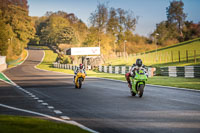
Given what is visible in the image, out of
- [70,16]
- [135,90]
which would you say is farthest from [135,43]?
[135,90]

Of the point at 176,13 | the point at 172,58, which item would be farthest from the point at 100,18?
the point at 176,13

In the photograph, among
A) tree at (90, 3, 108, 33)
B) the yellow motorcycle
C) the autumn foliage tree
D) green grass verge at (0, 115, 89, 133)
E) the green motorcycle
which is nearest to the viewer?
green grass verge at (0, 115, 89, 133)

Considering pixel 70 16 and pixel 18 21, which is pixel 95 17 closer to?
pixel 18 21

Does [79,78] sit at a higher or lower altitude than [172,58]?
lower

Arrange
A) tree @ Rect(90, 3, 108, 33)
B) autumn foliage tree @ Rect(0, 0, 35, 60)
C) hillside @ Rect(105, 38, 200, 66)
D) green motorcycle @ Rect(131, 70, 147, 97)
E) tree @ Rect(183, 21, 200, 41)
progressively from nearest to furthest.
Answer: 1. green motorcycle @ Rect(131, 70, 147, 97)
2. hillside @ Rect(105, 38, 200, 66)
3. tree @ Rect(90, 3, 108, 33)
4. autumn foliage tree @ Rect(0, 0, 35, 60)
5. tree @ Rect(183, 21, 200, 41)

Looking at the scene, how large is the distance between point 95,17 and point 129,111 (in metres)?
76.5

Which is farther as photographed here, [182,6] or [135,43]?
[182,6]

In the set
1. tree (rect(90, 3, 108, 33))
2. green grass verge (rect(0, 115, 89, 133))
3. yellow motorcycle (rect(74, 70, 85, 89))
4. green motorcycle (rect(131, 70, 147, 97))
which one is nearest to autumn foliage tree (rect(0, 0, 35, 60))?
tree (rect(90, 3, 108, 33))

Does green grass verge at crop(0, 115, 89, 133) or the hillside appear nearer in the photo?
green grass verge at crop(0, 115, 89, 133)

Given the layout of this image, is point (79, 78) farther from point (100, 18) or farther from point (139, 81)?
point (100, 18)

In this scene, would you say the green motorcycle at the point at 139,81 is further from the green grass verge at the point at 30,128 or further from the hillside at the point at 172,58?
the hillside at the point at 172,58

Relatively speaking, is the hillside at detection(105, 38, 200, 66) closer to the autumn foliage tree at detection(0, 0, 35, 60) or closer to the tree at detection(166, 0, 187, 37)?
the autumn foliage tree at detection(0, 0, 35, 60)

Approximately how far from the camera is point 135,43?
127 m

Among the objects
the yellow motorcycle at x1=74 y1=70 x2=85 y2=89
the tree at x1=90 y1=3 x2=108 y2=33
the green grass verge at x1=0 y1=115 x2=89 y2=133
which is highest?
the tree at x1=90 y1=3 x2=108 y2=33
